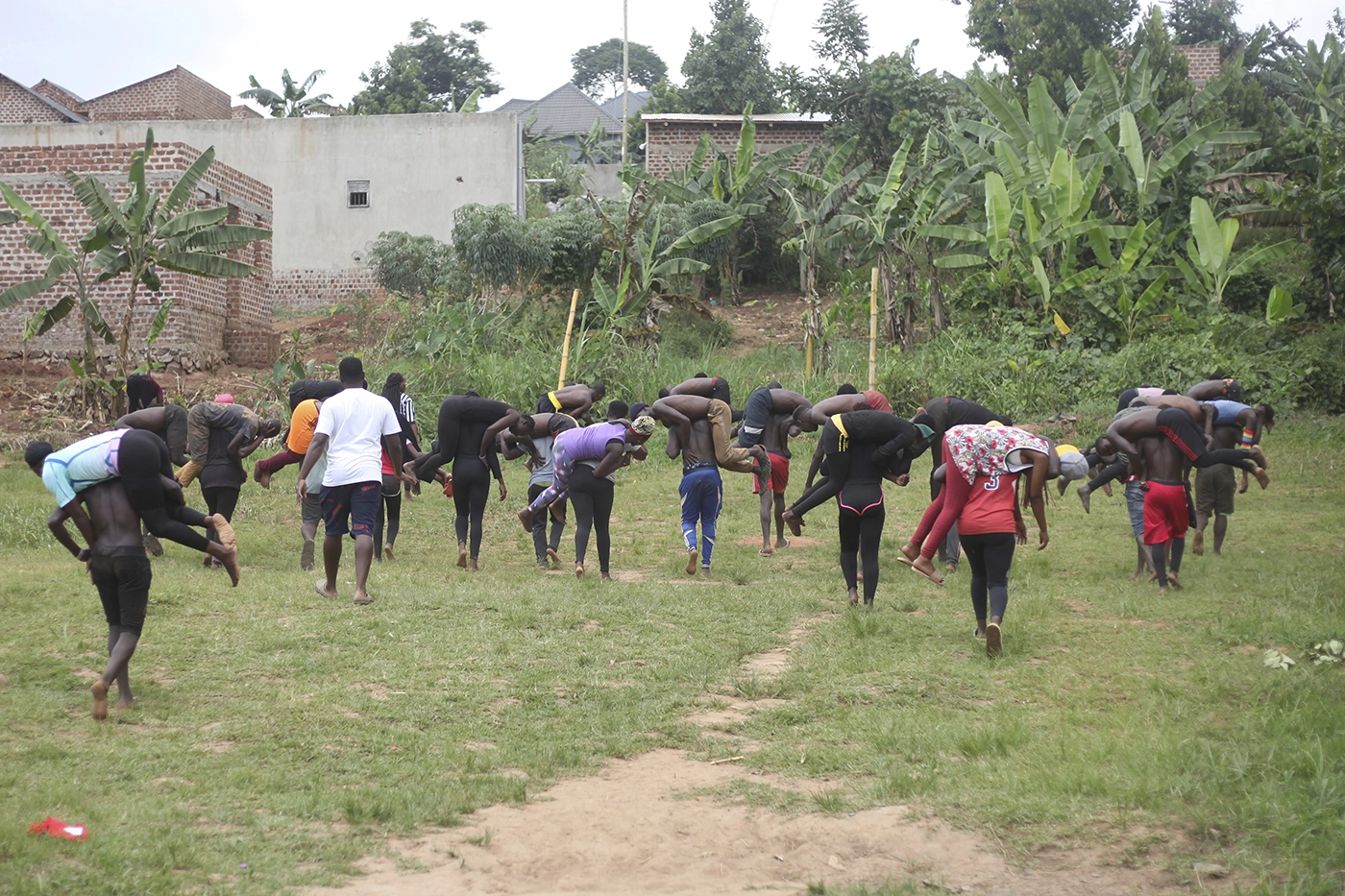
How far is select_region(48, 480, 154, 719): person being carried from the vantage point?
643cm

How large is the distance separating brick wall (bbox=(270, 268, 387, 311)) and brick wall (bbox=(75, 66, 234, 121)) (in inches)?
384

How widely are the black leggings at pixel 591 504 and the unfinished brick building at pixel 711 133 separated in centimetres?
2060

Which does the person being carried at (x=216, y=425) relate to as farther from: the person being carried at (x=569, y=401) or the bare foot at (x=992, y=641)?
the bare foot at (x=992, y=641)

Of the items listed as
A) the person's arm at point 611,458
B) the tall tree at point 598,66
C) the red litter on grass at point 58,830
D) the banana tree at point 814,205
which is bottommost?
the red litter on grass at point 58,830

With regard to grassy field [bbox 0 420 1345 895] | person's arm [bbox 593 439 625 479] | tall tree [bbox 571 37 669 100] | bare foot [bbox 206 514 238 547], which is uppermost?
tall tree [bbox 571 37 669 100]

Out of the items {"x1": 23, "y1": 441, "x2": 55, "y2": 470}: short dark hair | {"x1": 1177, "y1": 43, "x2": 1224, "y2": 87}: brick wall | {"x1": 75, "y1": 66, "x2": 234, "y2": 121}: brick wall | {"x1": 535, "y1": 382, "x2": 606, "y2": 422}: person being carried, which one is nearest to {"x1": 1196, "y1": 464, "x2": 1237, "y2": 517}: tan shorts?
{"x1": 535, "y1": 382, "x2": 606, "y2": 422}: person being carried

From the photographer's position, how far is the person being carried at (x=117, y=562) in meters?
6.43

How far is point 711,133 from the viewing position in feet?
100

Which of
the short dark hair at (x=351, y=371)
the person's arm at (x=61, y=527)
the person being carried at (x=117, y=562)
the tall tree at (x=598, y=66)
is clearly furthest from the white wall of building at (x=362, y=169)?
the tall tree at (x=598, y=66)

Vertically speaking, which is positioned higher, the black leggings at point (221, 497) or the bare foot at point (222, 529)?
the bare foot at point (222, 529)

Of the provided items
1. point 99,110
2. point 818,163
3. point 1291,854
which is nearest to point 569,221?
point 818,163

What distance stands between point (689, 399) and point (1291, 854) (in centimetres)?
682

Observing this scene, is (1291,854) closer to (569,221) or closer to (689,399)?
(689,399)

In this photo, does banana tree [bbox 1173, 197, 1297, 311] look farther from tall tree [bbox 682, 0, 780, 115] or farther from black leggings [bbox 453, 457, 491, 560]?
tall tree [bbox 682, 0, 780, 115]
